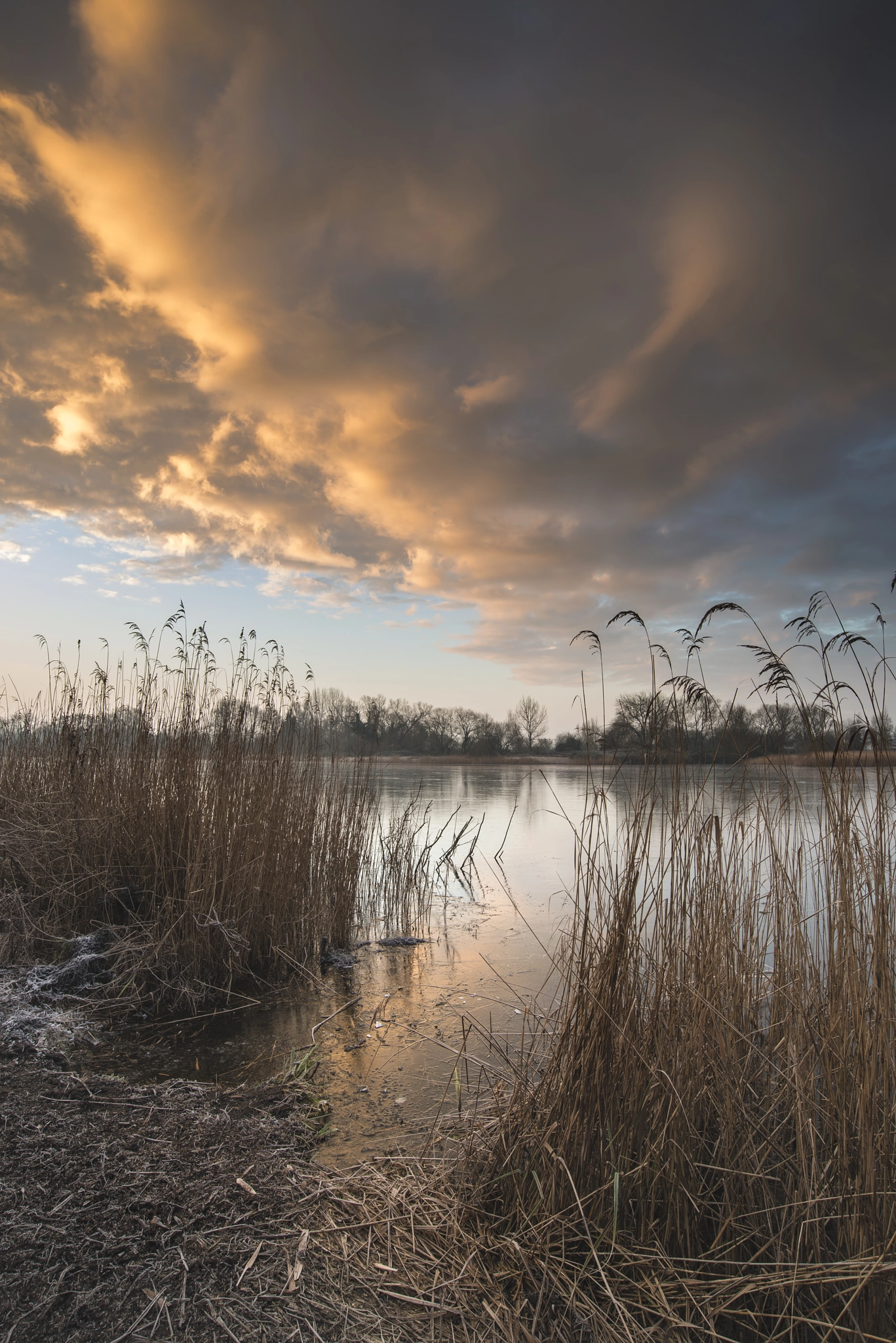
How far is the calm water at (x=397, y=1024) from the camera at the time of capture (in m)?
2.94

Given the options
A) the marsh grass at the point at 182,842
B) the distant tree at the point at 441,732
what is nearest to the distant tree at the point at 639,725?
the marsh grass at the point at 182,842

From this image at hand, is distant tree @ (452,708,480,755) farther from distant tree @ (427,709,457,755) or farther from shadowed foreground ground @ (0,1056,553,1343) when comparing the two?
shadowed foreground ground @ (0,1056,553,1343)

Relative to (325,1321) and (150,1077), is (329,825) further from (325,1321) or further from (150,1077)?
(325,1321)

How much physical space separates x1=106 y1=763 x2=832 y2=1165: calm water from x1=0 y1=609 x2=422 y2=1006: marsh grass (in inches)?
18.5

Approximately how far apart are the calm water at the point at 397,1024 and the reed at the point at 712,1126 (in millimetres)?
611

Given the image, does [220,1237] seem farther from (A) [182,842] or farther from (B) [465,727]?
(B) [465,727]

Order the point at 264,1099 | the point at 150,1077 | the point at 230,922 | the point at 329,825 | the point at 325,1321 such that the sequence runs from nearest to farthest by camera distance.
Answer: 1. the point at 325,1321
2. the point at 264,1099
3. the point at 150,1077
4. the point at 230,922
5. the point at 329,825

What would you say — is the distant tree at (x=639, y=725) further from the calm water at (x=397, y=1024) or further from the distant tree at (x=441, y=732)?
the distant tree at (x=441, y=732)

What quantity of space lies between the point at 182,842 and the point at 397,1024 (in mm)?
1875

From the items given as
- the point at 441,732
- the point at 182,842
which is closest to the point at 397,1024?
the point at 182,842

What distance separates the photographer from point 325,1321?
166 cm

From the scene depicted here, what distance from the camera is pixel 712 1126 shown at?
7.32ft

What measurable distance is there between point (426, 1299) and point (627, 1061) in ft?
2.62

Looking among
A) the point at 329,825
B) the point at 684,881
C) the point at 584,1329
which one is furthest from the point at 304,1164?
the point at 329,825
